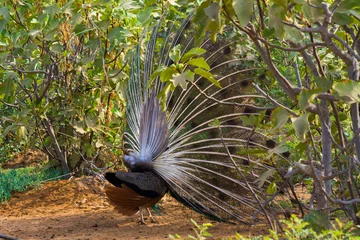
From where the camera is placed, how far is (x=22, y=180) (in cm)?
730

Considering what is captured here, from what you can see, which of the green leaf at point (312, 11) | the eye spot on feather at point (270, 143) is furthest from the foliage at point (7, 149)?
the green leaf at point (312, 11)

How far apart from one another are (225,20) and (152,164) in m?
2.61

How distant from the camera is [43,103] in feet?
23.8

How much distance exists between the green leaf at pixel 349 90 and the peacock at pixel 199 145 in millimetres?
2525

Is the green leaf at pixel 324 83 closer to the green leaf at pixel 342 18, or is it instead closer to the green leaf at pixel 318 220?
the green leaf at pixel 342 18

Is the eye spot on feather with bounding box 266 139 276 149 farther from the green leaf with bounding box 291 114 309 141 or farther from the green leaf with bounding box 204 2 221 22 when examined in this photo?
the green leaf with bounding box 204 2 221 22

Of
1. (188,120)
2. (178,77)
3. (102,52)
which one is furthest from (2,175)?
(178,77)

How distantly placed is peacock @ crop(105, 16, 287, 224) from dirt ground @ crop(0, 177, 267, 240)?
22 cm

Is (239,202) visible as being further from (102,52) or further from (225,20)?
(225,20)

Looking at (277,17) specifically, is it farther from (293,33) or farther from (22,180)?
(22,180)

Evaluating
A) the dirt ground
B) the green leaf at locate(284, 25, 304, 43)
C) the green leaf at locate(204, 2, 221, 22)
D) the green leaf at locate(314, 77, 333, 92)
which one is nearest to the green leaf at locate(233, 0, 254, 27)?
the green leaf at locate(204, 2, 221, 22)

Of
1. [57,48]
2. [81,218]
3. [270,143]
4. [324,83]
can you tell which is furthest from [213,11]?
[81,218]

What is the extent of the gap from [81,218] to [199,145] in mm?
1342

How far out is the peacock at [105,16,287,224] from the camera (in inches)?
210
